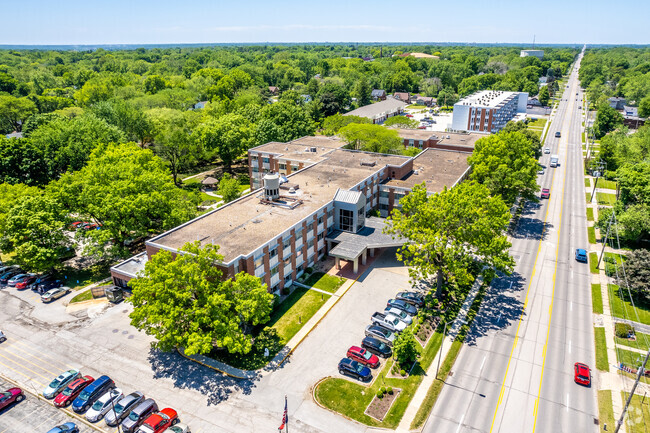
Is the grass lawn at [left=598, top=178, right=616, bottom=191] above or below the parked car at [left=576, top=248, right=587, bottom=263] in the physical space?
above

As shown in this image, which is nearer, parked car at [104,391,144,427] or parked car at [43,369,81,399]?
parked car at [104,391,144,427]

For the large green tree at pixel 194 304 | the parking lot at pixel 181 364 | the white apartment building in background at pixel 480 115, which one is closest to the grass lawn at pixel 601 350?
the parking lot at pixel 181 364

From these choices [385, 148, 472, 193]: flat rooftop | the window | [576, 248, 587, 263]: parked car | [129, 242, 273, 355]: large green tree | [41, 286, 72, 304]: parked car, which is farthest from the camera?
[385, 148, 472, 193]: flat rooftop

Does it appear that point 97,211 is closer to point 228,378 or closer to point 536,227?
point 228,378

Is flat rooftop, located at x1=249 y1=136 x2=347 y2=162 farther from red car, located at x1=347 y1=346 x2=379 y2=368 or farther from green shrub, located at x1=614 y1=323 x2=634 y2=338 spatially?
green shrub, located at x1=614 y1=323 x2=634 y2=338

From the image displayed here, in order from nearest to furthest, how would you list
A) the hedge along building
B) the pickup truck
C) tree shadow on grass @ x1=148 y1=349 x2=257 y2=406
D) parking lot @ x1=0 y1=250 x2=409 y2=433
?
parking lot @ x1=0 y1=250 x2=409 y2=433 < tree shadow on grass @ x1=148 y1=349 x2=257 y2=406 < the pickup truck < the hedge along building

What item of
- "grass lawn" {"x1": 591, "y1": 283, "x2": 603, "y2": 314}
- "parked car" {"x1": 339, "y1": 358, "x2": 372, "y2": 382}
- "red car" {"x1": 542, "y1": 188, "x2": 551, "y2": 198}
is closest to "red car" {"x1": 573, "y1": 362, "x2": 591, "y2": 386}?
"grass lawn" {"x1": 591, "y1": 283, "x2": 603, "y2": 314}

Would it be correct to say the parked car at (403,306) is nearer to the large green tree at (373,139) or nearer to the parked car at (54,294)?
the parked car at (54,294)

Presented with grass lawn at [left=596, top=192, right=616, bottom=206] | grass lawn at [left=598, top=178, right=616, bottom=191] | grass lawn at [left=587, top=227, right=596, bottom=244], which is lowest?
grass lawn at [left=587, top=227, right=596, bottom=244]
